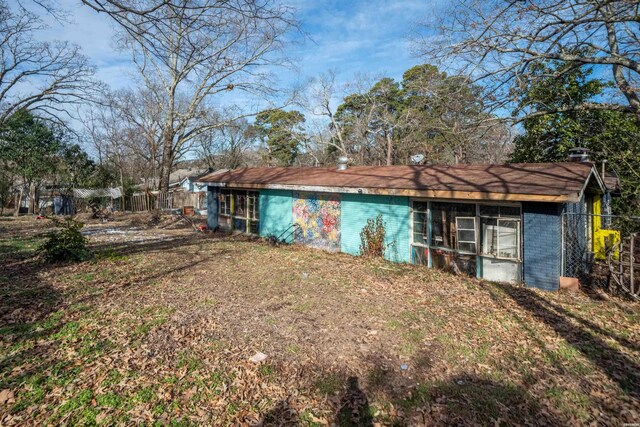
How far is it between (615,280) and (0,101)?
1863cm

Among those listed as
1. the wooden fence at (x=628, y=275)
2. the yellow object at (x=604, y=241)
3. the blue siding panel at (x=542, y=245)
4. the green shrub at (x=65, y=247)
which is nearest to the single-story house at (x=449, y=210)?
the blue siding panel at (x=542, y=245)

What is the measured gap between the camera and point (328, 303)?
21.1ft

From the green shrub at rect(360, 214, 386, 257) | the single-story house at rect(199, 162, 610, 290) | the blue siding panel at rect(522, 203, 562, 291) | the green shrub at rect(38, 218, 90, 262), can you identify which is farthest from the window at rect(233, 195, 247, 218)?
the blue siding panel at rect(522, 203, 562, 291)

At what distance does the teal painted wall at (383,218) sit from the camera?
33.2ft

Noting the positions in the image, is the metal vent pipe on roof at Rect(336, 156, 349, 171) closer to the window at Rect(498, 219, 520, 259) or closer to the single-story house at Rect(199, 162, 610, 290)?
the single-story house at Rect(199, 162, 610, 290)

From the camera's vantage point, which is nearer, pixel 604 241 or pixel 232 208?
pixel 604 241

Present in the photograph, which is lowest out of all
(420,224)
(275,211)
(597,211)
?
(420,224)

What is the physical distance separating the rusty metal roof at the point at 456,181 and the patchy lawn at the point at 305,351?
2150 millimetres

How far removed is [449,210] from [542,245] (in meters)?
2.29

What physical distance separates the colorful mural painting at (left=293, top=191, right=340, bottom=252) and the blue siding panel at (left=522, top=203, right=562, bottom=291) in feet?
18.6

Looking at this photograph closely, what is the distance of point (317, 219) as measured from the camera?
1232cm

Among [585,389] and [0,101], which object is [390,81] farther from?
[585,389]

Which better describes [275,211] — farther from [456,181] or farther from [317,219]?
[456,181]

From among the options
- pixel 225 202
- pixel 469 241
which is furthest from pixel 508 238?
pixel 225 202
